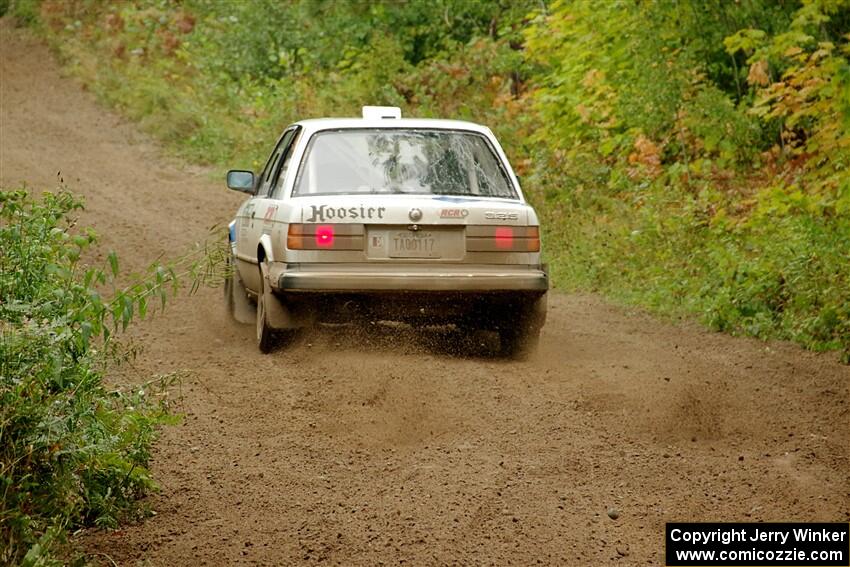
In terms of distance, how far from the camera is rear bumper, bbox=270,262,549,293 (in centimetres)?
860

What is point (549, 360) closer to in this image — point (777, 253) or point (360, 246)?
point (360, 246)

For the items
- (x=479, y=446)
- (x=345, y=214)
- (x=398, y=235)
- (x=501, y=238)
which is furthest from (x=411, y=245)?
(x=479, y=446)

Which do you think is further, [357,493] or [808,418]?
[808,418]

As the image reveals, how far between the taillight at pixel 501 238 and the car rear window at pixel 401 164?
407mm

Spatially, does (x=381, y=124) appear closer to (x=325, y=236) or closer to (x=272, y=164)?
(x=325, y=236)

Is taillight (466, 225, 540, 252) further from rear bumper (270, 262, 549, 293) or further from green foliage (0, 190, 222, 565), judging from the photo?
green foliage (0, 190, 222, 565)

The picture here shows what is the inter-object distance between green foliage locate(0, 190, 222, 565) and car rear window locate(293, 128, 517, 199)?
10.4 feet

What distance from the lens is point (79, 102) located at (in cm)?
2506

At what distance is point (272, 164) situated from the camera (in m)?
10.4

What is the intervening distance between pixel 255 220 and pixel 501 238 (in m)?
2.02

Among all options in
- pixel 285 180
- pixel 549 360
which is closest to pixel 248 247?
pixel 285 180

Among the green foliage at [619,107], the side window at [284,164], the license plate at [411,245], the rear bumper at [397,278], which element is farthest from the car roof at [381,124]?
the green foliage at [619,107]

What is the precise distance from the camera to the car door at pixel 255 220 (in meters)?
9.70

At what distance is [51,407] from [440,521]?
1571 millimetres
